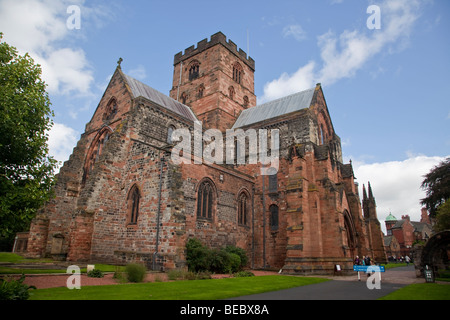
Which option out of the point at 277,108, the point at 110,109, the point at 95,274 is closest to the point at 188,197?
the point at 95,274

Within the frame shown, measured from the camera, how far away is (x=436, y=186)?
31.2 m

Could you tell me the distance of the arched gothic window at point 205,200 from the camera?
1975 cm

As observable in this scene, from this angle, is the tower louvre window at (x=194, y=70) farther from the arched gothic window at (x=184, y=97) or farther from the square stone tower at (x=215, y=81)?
the arched gothic window at (x=184, y=97)

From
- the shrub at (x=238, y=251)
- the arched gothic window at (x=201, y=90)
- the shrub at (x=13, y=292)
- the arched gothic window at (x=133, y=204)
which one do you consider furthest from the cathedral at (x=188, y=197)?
the shrub at (x=13, y=292)

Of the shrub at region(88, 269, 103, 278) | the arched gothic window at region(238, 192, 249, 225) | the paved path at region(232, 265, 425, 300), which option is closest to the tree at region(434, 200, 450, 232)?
the paved path at region(232, 265, 425, 300)

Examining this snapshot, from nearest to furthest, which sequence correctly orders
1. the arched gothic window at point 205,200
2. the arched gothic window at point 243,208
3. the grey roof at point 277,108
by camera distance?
the arched gothic window at point 205,200 < the arched gothic window at point 243,208 < the grey roof at point 277,108

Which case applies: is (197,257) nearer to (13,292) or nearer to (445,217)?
(13,292)

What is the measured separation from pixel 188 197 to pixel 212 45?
24415 millimetres

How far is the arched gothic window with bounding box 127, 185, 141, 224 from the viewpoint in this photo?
59.7 feet

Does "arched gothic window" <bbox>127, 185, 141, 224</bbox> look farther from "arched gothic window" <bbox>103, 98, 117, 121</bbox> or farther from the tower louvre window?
the tower louvre window

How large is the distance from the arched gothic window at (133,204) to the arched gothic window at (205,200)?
13.2ft

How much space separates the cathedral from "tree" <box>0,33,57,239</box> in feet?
12.3
